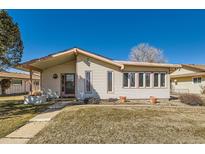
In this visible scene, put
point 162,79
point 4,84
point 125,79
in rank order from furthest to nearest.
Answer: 1. point 4,84
2. point 162,79
3. point 125,79

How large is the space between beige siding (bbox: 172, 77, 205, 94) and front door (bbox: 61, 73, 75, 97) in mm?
17823

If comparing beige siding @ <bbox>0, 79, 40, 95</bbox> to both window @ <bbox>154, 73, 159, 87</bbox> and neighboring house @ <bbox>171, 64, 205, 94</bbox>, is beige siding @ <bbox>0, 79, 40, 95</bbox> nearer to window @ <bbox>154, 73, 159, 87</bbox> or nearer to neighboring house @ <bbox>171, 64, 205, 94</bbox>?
window @ <bbox>154, 73, 159, 87</bbox>

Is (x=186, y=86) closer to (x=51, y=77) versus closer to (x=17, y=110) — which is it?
(x=51, y=77)

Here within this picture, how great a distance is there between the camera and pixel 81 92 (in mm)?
13336

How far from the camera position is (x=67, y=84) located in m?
15.6

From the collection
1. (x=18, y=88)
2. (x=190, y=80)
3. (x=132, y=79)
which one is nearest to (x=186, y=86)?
(x=190, y=80)

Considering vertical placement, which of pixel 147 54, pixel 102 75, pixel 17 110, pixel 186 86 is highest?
pixel 147 54

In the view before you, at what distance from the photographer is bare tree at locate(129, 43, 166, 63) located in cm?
4062

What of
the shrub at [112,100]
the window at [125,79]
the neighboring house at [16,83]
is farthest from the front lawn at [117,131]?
the neighboring house at [16,83]

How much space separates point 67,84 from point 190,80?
18.9 m

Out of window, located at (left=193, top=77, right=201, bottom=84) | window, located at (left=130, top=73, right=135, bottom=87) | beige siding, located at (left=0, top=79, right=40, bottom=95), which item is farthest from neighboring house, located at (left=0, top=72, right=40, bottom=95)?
window, located at (left=193, top=77, right=201, bottom=84)
